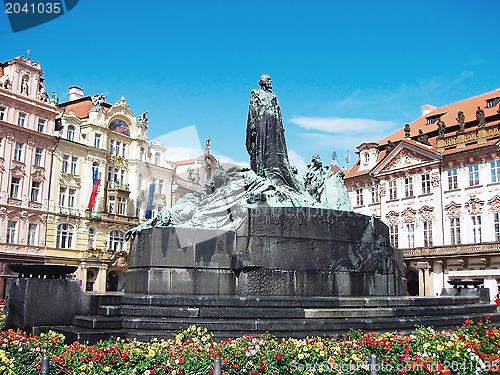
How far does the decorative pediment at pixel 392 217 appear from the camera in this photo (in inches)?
1681

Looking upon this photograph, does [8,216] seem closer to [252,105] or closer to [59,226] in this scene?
[59,226]

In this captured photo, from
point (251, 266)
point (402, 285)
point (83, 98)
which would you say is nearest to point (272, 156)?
point (251, 266)

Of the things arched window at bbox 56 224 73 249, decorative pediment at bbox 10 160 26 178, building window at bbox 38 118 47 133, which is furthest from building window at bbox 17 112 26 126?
arched window at bbox 56 224 73 249

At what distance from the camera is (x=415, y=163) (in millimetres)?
41250

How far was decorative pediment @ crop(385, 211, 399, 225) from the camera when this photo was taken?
42.7 meters

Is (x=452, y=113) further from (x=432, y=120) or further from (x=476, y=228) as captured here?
(x=476, y=228)

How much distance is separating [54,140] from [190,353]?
3704 cm

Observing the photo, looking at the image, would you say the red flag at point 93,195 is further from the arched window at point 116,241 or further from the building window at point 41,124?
the building window at point 41,124

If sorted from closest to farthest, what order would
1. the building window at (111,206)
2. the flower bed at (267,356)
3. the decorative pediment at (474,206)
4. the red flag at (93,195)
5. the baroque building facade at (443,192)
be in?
the flower bed at (267,356) → the baroque building facade at (443,192) → the decorative pediment at (474,206) → the red flag at (93,195) → the building window at (111,206)

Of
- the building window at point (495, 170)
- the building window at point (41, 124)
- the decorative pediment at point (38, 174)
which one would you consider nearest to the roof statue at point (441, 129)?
the building window at point (495, 170)

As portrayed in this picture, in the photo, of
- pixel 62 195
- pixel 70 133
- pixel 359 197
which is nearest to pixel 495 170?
pixel 359 197

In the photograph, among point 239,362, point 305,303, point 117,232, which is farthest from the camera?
point 117,232

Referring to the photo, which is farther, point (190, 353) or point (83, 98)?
point (83, 98)

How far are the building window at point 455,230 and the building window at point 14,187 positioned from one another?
1190 inches
